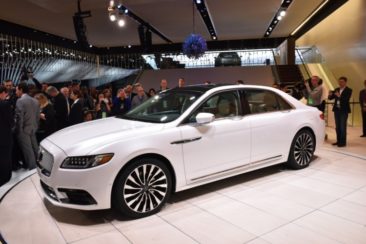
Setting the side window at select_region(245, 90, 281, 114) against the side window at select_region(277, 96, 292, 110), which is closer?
the side window at select_region(245, 90, 281, 114)

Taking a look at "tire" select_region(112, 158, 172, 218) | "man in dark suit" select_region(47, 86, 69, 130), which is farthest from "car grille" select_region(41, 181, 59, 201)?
"man in dark suit" select_region(47, 86, 69, 130)

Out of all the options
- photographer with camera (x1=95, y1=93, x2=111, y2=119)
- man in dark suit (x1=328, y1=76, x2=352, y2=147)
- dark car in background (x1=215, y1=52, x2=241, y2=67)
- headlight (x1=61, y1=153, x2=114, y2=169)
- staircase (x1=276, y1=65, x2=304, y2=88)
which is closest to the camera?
headlight (x1=61, y1=153, x2=114, y2=169)

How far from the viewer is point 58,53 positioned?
14.9 m

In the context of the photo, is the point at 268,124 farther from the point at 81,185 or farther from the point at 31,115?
the point at 31,115

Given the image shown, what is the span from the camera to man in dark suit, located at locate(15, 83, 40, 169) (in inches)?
204

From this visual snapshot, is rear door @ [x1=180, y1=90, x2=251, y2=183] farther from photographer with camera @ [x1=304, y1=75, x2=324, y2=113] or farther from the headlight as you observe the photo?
photographer with camera @ [x1=304, y1=75, x2=324, y2=113]

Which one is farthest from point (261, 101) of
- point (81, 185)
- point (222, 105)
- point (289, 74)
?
point (289, 74)

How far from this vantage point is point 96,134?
347cm

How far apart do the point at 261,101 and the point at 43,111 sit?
3841mm

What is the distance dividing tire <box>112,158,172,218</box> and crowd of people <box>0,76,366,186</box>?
2.27 metres

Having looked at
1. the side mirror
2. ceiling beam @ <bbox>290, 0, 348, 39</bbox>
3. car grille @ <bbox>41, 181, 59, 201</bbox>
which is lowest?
car grille @ <bbox>41, 181, 59, 201</bbox>

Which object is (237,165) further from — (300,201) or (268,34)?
(268,34)

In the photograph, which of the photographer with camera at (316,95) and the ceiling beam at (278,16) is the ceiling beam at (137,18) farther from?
the photographer with camera at (316,95)

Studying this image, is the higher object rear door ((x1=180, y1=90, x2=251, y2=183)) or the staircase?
the staircase
